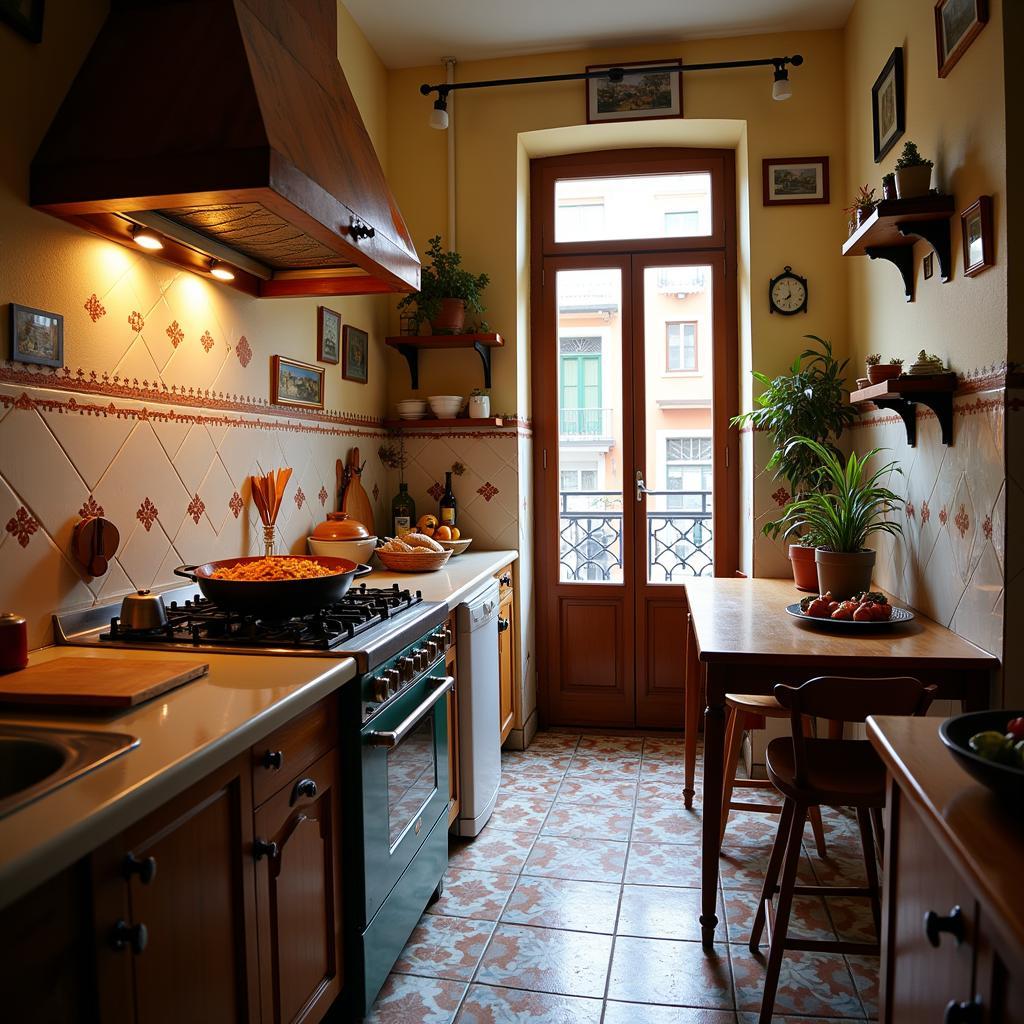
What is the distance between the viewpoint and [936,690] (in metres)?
1.99

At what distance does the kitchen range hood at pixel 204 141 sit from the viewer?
172 cm

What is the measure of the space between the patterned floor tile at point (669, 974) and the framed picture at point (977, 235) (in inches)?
77.0

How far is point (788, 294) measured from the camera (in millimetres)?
3609

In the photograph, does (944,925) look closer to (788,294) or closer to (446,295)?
(788,294)

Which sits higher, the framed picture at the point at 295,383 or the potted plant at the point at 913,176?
the potted plant at the point at 913,176

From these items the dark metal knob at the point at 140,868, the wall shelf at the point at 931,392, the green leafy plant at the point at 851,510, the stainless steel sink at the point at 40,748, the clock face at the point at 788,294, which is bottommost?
the dark metal knob at the point at 140,868

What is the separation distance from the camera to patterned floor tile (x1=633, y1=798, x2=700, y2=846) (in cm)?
295

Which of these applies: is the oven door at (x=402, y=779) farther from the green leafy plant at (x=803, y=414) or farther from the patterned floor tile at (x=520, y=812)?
the green leafy plant at (x=803, y=414)

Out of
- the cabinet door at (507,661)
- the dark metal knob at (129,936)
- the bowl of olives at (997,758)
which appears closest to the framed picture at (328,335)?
the cabinet door at (507,661)

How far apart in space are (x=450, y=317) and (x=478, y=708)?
1.79 meters

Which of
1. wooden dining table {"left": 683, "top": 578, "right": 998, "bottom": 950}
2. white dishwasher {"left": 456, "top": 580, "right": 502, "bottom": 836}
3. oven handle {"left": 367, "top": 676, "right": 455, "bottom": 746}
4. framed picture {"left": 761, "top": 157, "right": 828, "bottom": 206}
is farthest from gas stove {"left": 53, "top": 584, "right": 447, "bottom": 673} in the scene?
framed picture {"left": 761, "top": 157, "right": 828, "bottom": 206}

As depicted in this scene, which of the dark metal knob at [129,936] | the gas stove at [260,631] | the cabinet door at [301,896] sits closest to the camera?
the dark metal knob at [129,936]

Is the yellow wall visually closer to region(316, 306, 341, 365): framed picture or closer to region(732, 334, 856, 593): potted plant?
region(732, 334, 856, 593): potted plant

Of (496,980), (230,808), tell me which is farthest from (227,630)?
(496,980)
